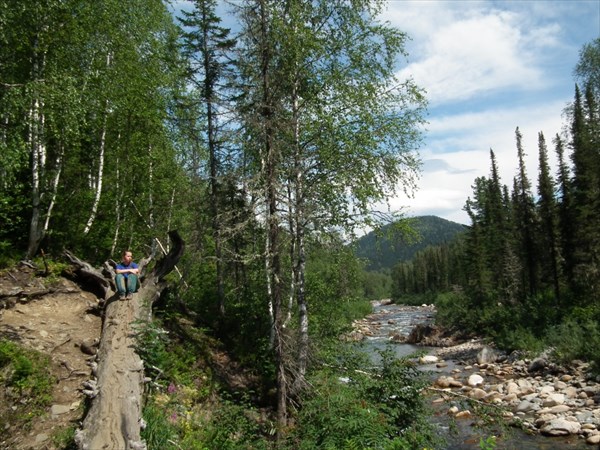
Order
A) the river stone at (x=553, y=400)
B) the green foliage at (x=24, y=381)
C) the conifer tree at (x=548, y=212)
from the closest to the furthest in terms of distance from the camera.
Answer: the green foliage at (x=24, y=381)
the river stone at (x=553, y=400)
the conifer tree at (x=548, y=212)

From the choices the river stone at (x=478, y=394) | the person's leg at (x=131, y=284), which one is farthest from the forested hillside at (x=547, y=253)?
the person's leg at (x=131, y=284)

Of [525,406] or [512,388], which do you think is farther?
[512,388]

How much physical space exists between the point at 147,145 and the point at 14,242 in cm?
530

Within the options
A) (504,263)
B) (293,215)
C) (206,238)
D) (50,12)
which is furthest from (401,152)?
(504,263)

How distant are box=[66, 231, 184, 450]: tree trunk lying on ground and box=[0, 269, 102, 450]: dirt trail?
377mm

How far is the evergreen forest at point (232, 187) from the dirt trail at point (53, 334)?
1.11 meters

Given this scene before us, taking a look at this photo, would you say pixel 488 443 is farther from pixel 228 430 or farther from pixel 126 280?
pixel 126 280

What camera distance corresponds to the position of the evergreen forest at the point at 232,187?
8.20 m

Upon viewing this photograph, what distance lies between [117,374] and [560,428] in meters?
13.1

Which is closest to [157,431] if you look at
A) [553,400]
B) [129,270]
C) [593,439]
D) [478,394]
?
[129,270]

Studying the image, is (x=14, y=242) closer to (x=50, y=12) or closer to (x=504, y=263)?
(x=50, y=12)

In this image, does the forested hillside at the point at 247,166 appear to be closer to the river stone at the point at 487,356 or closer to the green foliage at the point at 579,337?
the green foliage at the point at 579,337

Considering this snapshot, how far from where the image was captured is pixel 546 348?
2244cm

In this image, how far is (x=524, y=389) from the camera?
683 inches
